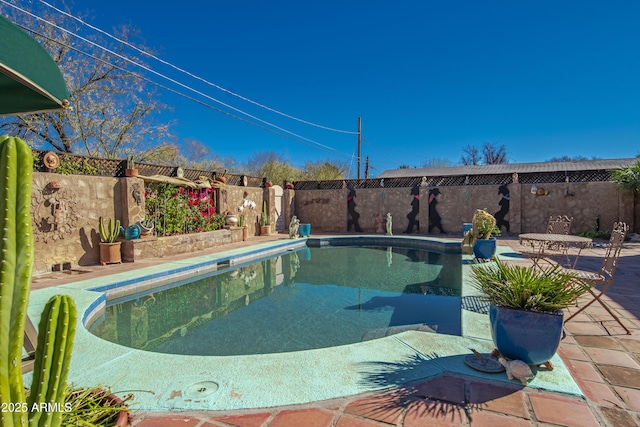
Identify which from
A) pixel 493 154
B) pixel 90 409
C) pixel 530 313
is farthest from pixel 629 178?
pixel 493 154

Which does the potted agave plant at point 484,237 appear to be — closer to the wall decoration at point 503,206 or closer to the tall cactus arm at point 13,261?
the wall decoration at point 503,206

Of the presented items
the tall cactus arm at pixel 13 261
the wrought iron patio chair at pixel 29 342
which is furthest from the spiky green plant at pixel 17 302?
the wrought iron patio chair at pixel 29 342

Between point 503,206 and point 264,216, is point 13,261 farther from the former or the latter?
point 503,206

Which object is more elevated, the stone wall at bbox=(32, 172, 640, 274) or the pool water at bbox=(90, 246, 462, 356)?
the stone wall at bbox=(32, 172, 640, 274)

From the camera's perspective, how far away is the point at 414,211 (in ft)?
48.4

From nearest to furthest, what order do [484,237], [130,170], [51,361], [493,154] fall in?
[51,361] < [484,237] < [130,170] < [493,154]

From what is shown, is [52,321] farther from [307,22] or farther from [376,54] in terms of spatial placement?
[376,54]

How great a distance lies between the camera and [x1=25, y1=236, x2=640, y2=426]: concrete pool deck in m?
2.09

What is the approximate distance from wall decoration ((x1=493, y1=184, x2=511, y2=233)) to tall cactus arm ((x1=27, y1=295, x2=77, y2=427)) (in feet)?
47.9

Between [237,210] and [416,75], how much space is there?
11.9 m

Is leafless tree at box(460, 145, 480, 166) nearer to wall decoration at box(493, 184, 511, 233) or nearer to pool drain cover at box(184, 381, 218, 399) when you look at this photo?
wall decoration at box(493, 184, 511, 233)

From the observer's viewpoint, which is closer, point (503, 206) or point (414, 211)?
point (503, 206)

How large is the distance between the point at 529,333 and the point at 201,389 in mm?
2439

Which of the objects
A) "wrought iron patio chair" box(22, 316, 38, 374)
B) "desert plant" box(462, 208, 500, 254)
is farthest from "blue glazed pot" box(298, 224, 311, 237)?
"wrought iron patio chair" box(22, 316, 38, 374)
